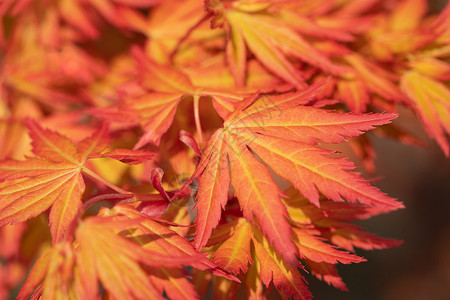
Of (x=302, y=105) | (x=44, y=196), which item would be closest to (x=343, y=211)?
(x=302, y=105)

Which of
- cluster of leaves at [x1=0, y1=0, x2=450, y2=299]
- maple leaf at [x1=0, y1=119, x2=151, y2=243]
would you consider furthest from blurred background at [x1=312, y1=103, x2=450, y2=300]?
maple leaf at [x1=0, y1=119, x2=151, y2=243]

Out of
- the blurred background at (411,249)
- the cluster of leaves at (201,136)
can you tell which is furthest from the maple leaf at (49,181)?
the blurred background at (411,249)

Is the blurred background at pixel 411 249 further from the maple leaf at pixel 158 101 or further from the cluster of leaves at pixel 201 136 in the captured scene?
the maple leaf at pixel 158 101

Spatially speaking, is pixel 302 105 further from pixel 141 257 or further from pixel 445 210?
pixel 445 210

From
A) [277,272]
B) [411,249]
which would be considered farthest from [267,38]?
[411,249]

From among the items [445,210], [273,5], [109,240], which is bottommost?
[445,210]

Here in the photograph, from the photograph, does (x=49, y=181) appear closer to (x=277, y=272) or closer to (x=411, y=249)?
(x=277, y=272)
